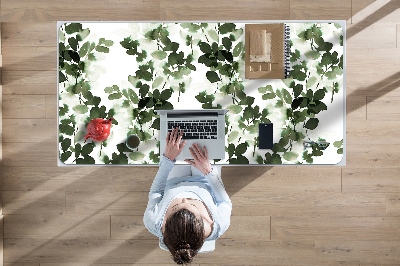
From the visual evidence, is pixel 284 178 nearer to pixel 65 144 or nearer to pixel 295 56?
pixel 295 56

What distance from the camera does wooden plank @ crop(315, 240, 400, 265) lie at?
98.0 inches

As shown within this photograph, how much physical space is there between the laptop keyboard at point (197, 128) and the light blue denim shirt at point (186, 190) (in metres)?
0.19

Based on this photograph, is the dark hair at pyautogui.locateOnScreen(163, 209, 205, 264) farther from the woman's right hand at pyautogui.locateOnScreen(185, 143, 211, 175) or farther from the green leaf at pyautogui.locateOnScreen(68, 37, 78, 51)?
the green leaf at pyautogui.locateOnScreen(68, 37, 78, 51)

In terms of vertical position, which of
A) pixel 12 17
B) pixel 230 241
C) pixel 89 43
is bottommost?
pixel 230 241

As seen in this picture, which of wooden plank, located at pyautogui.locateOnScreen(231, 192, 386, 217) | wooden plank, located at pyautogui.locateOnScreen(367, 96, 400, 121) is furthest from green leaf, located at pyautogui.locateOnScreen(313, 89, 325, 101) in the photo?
wooden plank, located at pyautogui.locateOnScreen(231, 192, 386, 217)

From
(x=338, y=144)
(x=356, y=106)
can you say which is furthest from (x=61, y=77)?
(x=356, y=106)

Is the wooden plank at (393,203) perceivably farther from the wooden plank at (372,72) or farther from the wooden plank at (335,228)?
the wooden plank at (372,72)

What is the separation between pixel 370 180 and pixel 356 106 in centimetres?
45

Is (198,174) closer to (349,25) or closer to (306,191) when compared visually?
(306,191)

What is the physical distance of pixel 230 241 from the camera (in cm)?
250

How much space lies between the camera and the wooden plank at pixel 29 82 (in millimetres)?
2461

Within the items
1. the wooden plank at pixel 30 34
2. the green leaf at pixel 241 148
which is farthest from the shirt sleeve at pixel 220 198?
the wooden plank at pixel 30 34

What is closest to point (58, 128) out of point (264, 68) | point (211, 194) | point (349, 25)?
point (211, 194)

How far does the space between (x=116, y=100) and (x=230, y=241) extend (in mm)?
1072
